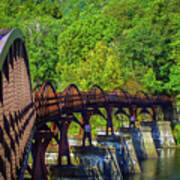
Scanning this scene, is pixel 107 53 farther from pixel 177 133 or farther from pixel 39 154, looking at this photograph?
pixel 39 154

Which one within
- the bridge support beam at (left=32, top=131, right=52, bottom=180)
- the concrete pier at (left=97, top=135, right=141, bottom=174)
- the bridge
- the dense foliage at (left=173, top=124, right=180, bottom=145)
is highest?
the bridge

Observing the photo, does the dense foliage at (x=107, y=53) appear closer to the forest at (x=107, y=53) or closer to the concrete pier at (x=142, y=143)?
the forest at (x=107, y=53)

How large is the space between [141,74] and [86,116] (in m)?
38.8

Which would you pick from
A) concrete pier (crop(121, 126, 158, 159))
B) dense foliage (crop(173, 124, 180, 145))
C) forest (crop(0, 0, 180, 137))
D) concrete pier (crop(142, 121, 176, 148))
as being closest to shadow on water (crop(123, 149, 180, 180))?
concrete pier (crop(121, 126, 158, 159))

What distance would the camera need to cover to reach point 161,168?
150ft

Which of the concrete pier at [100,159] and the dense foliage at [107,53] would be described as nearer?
the concrete pier at [100,159]

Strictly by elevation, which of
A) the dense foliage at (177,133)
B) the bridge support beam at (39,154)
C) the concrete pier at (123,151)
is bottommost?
the dense foliage at (177,133)

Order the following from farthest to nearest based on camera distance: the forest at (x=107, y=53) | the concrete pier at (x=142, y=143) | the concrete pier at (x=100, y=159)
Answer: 1. the forest at (x=107, y=53)
2. the concrete pier at (x=142, y=143)
3. the concrete pier at (x=100, y=159)

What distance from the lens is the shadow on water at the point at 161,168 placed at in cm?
4122

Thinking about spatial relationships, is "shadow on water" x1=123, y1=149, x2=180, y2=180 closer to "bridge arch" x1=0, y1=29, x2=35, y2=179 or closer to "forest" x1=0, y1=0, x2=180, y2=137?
"forest" x1=0, y1=0, x2=180, y2=137

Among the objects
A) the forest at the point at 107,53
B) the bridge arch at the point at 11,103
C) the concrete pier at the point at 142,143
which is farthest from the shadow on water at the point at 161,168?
the bridge arch at the point at 11,103

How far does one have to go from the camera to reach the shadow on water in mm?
41219

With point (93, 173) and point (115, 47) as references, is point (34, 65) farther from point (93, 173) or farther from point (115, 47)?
point (93, 173)

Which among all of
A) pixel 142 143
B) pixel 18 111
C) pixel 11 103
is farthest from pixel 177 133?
pixel 11 103
